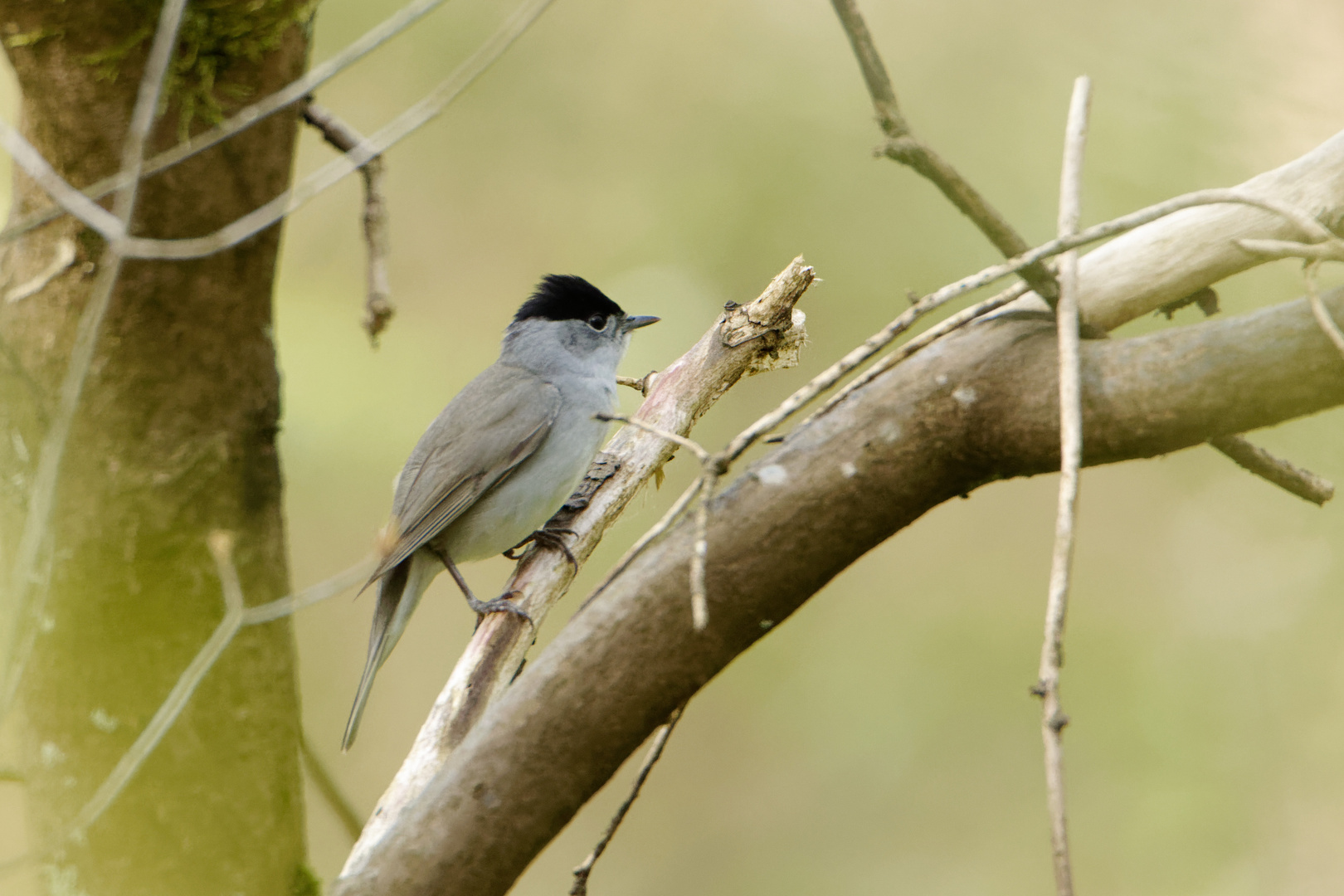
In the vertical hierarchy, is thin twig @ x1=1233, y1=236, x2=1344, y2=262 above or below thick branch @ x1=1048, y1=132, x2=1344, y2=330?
below

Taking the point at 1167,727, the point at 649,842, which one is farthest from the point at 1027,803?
the point at 649,842

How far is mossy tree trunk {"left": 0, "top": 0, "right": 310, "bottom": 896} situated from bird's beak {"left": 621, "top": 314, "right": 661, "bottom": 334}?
2.30 m

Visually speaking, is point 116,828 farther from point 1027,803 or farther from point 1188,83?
point 1027,803

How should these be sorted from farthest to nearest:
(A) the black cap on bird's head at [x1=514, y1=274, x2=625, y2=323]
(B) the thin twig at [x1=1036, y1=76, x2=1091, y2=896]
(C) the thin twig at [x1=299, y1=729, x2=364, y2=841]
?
(A) the black cap on bird's head at [x1=514, y1=274, x2=625, y2=323], (C) the thin twig at [x1=299, y1=729, x2=364, y2=841], (B) the thin twig at [x1=1036, y1=76, x2=1091, y2=896]

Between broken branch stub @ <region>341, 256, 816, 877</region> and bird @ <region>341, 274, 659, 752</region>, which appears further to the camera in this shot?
bird @ <region>341, 274, 659, 752</region>

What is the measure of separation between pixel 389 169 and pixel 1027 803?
17.3 ft

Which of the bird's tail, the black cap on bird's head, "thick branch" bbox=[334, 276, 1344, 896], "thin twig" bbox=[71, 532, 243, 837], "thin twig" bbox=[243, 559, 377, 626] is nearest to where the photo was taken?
"thick branch" bbox=[334, 276, 1344, 896]

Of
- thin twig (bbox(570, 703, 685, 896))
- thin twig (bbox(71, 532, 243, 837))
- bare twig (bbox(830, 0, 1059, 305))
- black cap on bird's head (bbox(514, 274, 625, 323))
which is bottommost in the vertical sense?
thin twig (bbox(570, 703, 685, 896))

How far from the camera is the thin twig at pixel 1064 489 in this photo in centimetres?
113

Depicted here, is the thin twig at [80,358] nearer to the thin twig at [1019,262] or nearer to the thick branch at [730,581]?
the thick branch at [730,581]

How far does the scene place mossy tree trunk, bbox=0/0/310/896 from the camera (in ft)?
7.39

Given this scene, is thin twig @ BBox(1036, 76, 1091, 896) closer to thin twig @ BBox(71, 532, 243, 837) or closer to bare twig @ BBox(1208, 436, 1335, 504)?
bare twig @ BBox(1208, 436, 1335, 504)

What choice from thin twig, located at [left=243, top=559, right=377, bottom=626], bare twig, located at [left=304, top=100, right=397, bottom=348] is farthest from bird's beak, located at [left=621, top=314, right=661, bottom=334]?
thin twig, located at [left=243, top=559, right=377, bottom=626]

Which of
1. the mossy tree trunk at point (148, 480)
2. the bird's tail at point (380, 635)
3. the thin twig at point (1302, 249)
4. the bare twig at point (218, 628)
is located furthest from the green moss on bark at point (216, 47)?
the thin twig at point (1302, 249)
